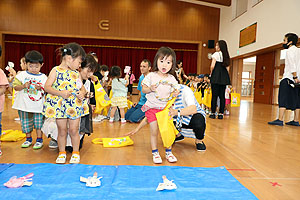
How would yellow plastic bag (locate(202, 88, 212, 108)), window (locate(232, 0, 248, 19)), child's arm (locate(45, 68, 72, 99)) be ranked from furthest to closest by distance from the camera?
window (locate(232, 0, 248, 19))
yellow plastic bag (locate(202, 88, 212, 108))
child's arm (locate(45, 68, 72, 99))

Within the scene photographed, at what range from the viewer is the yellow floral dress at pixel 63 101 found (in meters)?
1.74

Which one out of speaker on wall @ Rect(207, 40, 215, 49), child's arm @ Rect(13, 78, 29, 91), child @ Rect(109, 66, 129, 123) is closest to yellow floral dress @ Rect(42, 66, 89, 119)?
child's arm @ Rect(13, 78, 29, 91)

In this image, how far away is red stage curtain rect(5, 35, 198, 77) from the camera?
1216 centimetres

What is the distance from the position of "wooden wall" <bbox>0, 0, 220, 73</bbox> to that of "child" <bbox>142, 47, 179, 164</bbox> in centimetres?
1087

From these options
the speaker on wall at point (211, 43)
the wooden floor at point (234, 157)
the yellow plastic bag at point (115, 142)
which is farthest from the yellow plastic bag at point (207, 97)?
the speaker on wall at point (211, 43)

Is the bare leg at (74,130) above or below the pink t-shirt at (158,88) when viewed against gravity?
below

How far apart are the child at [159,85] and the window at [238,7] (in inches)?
385

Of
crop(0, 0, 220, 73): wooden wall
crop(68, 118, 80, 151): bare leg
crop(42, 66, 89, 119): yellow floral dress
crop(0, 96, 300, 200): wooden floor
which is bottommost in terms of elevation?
crop(0, 96, 300, 200): wooden floor

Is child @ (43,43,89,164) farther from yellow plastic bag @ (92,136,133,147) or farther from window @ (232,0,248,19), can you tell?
window @ (232,0,248,19)

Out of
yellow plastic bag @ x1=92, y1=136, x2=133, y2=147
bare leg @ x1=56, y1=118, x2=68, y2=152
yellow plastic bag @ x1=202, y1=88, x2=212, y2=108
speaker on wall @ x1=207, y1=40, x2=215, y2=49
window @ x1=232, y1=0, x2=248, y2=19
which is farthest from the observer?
speaker on wall @ x1=207, y1=40, x2=215, y2=49

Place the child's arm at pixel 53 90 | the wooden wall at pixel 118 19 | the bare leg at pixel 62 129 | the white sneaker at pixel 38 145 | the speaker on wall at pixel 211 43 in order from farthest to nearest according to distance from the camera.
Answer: the speaker on wall at pixel 211 43 → the wooden wall at pixel 118 19 → the white sneaker at pixel 38 145 → the bare leg at pixel 62 129 → the child's arm at pixel 53 90

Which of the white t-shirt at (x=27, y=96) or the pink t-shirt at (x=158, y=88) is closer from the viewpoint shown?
the pink t-shirt at (x=158, y=88)

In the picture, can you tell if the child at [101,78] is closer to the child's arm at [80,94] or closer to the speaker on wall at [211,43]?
the child's arm at [80,94]

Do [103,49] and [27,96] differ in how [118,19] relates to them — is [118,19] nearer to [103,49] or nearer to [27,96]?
[103,49]
